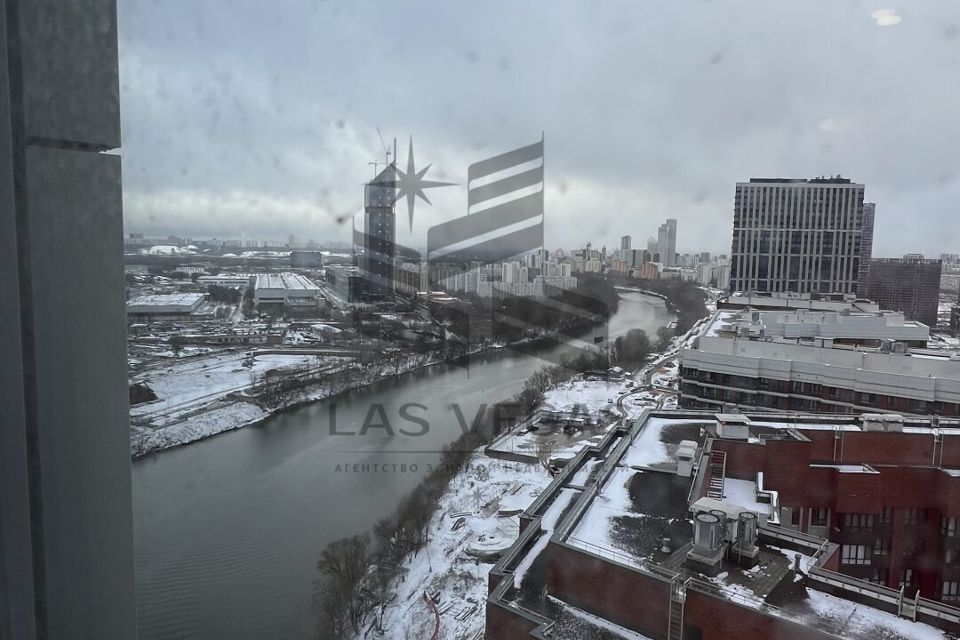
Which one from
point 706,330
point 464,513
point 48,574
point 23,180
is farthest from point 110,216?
point 706,330

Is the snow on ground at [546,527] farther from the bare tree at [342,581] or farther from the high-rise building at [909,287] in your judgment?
the high-rise building at [909,287]

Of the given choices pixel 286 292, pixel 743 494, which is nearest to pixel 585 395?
pixel 286 292

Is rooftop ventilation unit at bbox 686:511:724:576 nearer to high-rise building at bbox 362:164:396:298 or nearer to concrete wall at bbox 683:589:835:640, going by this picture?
concrete wall at bbox 683:589:835:640

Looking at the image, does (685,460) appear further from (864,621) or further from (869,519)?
(869,519)

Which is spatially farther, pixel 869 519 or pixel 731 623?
pixel 869 519

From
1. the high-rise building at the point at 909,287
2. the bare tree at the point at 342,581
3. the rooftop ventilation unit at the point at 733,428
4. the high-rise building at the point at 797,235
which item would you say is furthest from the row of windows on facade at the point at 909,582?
the high-rise building at the point at 909,287

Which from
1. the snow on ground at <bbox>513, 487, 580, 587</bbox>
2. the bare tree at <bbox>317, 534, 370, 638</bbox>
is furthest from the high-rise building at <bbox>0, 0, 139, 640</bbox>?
the bare tree at <bbox>317, 534, 370, 638</bbox>
